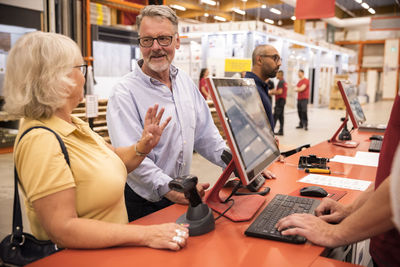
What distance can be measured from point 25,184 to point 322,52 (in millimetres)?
21590

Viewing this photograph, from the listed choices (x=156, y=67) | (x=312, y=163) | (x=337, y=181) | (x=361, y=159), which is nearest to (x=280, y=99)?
(x=361, y=159)

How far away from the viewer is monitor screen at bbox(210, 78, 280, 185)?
4.39 feet

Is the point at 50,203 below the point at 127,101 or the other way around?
below

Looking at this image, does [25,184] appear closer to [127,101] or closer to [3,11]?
[127,101]

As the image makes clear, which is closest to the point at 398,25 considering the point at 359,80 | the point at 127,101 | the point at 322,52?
the point at 322,52

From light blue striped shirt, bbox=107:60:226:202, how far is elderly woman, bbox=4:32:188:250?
1.55ft

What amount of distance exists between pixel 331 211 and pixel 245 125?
0.53m

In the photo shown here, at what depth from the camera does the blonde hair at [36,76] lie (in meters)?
1.27

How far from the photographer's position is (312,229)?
4.34 feet

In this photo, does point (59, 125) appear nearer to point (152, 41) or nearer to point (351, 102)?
point (152, 41)

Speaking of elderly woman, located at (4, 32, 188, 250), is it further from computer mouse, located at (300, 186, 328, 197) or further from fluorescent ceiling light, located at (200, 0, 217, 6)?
fluorescent ceiling light, located at (200, 0, 217, 6)

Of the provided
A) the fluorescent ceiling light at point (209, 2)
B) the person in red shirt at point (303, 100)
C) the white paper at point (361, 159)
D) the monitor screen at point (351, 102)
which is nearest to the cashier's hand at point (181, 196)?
the white paper at point (361, 159)

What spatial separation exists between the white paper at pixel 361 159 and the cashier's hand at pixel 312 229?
1609 mm

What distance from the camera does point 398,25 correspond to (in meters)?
15.2
